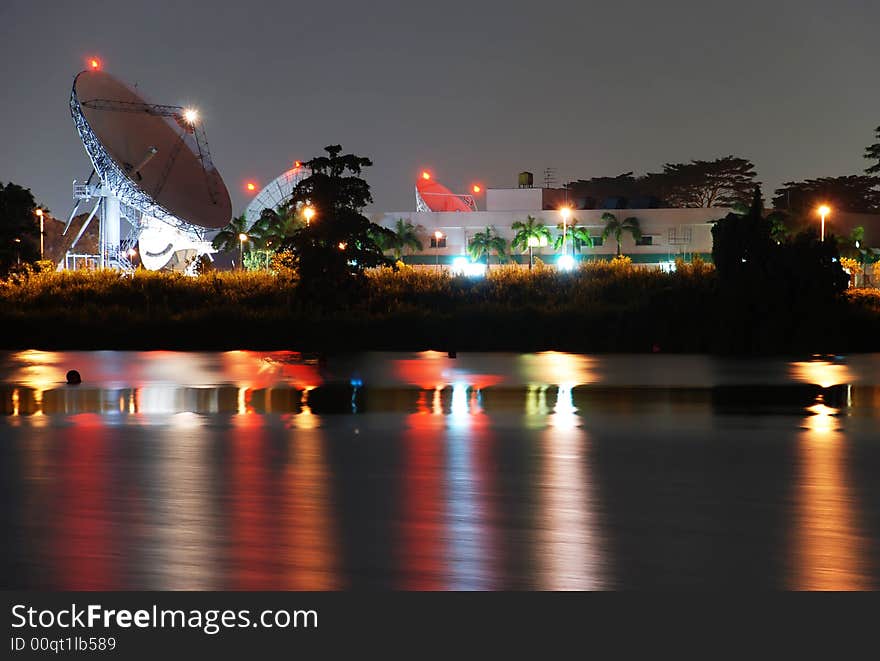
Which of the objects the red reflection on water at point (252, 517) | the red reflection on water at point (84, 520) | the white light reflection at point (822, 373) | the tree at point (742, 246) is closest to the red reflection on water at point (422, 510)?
the red reflection on water at point (252, 517)

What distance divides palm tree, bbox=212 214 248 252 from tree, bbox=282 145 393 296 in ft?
157

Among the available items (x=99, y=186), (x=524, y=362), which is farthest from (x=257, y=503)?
(x=99, y=186)

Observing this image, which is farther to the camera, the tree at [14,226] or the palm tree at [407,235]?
the palm tree at [407,235]

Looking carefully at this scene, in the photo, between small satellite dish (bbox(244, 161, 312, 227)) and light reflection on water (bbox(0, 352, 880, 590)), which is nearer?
light reflection on water (bbox(0, 352, 880, 590))

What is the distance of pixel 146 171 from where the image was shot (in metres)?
62.0

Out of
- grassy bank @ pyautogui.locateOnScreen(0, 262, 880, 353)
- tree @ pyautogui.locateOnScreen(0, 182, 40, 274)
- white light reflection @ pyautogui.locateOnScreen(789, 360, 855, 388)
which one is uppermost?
tree @ pyautogui.locateOnScreen(0, 182, 40, 274)

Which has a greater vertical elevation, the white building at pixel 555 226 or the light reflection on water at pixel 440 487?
the white building at pixel 555 226

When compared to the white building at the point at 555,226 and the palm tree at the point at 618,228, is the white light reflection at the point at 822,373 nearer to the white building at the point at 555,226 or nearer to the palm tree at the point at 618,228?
the white building at the point at 555,226

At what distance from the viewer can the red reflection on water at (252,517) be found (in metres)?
7.54

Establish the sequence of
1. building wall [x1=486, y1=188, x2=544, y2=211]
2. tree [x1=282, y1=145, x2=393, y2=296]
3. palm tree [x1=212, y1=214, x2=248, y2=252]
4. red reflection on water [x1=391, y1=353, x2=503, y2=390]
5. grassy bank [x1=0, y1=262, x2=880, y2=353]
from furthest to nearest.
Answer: building wall [x1=486, y1=188, x2=544, y2=211] → palm tree [x1=212, y1=214, x2=248, y2=252] → tree [x1=282, y1=145, x2=393, y2=296] → grassy bank [x1=0, y1=262, x2=880, y2=353] → red reflection on water [x1=391, y1=353, x2=503, y2=390]

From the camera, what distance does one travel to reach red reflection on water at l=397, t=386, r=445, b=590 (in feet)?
24.8

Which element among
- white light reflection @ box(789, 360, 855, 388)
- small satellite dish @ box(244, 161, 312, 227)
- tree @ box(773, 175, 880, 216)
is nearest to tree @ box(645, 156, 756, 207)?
tree @ box(773, 175, 880, 216)

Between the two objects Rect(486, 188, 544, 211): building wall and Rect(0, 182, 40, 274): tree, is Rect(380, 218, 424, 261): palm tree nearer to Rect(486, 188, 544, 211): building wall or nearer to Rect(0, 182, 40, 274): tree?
Rect(486, 188, 544, 211): building wall

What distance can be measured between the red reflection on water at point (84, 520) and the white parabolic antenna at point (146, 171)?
157 ft
